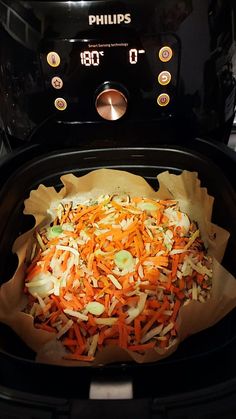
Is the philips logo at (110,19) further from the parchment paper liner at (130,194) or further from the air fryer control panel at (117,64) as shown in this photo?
the parchment paper liner at (130,194)

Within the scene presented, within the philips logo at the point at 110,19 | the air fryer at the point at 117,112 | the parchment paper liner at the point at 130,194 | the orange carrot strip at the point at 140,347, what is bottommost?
the orange carrot strip at the point at 140,347

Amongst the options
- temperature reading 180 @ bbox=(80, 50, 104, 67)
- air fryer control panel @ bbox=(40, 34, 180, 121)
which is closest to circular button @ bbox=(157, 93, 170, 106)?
air fryer control panel @ bbox=(40, 34, 180, 121)

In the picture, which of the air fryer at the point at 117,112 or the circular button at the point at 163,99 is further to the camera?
the circular button at the point at 163,99

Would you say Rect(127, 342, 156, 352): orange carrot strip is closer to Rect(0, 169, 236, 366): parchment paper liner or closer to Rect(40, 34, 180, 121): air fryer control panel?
Rect(0, 169, 236, 366): parchment paper liner

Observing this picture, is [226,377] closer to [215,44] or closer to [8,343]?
[8,343]

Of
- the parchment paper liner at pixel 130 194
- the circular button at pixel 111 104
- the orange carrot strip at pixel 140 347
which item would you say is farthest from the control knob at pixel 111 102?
the orange carrot strip at pixel 140 347

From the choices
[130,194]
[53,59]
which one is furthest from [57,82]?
[130,194]

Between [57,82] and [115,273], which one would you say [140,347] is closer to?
[115,273]
